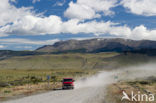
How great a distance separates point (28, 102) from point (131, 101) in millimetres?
10669

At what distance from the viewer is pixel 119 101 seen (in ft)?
72.9

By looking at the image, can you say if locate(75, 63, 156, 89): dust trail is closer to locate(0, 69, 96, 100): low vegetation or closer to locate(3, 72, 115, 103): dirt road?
locate(0, 69, 96, 100): low vegetation

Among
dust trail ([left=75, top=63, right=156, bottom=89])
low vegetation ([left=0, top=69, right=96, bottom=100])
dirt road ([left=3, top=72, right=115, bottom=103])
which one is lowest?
dust trail ([left=75, top=63, right=156, bottom=89])

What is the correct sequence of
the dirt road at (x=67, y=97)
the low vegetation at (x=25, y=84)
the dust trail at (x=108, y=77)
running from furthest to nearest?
the dust trail at (x=108, y=77), the low vegetation at (x=25, y=84), the dirt road at (x=67, y=97)

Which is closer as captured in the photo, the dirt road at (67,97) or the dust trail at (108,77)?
the dirt road at (67,97)

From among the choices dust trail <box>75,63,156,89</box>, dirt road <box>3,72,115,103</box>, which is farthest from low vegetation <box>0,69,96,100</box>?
dust trail <box>75,63,156,89</box>

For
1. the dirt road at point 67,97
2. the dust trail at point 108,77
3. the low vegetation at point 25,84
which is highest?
the dirt road at point 67,97

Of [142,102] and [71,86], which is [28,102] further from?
[71,86]

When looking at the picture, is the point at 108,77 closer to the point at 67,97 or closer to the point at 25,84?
the point at 25,84

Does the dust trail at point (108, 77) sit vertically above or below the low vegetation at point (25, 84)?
below

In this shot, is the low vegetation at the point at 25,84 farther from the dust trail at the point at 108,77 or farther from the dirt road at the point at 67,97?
the dust trail at the point at 108,77

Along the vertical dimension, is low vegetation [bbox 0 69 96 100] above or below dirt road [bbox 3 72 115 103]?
below

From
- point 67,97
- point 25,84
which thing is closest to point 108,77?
point 25,84

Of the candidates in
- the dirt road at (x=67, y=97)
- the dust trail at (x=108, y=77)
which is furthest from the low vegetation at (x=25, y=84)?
the dust trail at (x=108, y=77)
